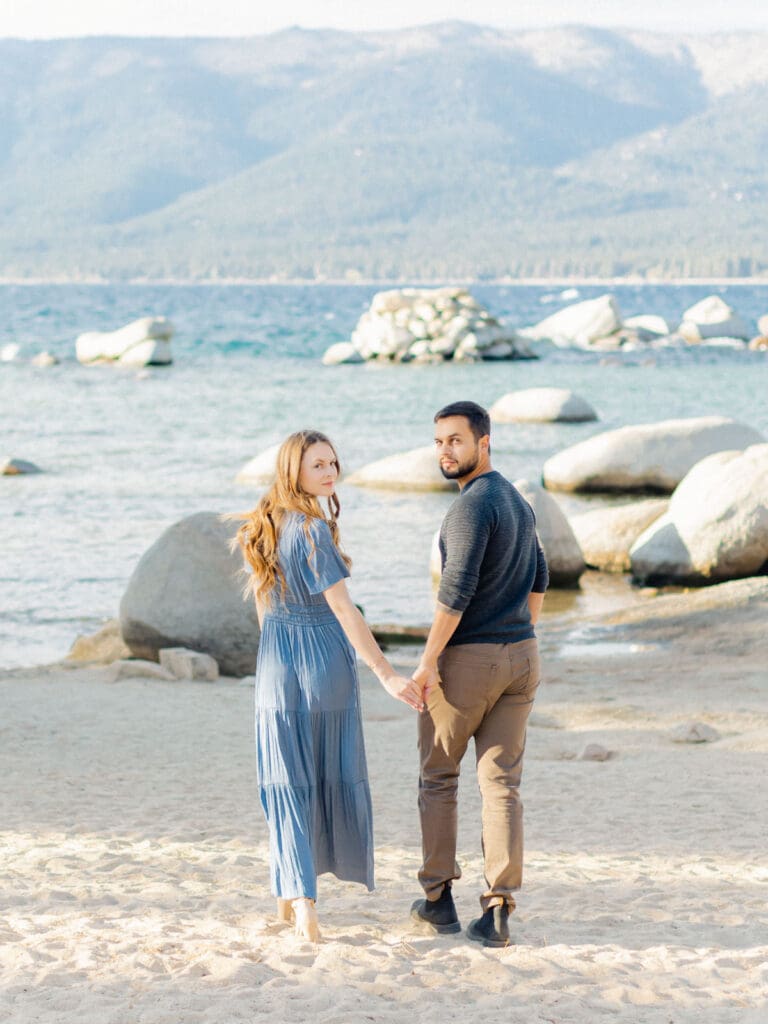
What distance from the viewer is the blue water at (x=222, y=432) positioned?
1518 centimetres

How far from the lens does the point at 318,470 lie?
4.87 metres

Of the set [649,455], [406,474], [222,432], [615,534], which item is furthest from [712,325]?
[615,534]

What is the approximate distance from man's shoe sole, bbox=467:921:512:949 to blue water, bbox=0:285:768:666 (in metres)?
7.70

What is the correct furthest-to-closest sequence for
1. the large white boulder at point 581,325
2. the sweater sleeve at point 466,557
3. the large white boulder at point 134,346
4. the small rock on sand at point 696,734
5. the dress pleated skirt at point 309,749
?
the large white boulder at point 581,325 → the large white boulder at point 134,346 → the small rock on sand at point 696,734 → the dress pleated skirt at point 309,749 → the sweater sleeve at point 466,557

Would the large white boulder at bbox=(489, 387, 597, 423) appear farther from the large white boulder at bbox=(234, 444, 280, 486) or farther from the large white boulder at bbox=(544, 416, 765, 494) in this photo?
the large white boulder at bbox=(544, 416, 765, 494)

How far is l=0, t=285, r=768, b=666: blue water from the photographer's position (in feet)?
49.8

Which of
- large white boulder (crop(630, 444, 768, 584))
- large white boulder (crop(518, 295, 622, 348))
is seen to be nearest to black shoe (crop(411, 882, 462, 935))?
large white boulder (crop(630, 444, 768, 584))

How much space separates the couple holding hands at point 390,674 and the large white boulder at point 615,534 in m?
10.7

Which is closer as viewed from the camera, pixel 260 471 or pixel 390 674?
pixel 390 674

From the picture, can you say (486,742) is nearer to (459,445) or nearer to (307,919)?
(307,919)

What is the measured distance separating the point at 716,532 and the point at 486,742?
974cm

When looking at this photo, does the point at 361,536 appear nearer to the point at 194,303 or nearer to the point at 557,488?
the point at 557,488

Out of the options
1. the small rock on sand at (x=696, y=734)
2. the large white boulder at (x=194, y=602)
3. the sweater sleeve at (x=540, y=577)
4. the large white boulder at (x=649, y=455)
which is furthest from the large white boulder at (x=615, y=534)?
the sweater sleeve at (x=540, y=577)

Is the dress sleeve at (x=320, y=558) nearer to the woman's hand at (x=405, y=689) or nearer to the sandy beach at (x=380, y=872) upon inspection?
the woman's hand at (x=405, y=689)
